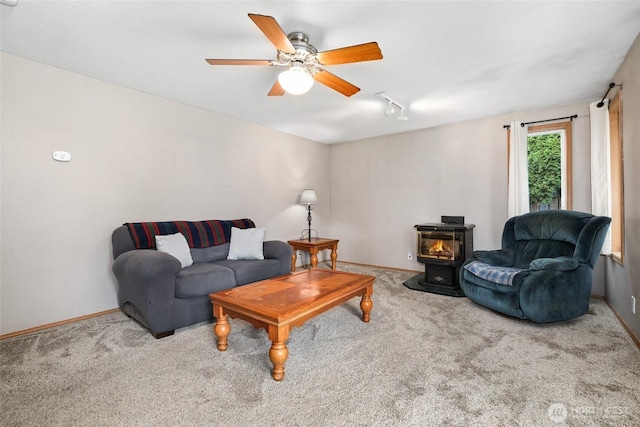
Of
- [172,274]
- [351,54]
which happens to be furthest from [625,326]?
[172,274]

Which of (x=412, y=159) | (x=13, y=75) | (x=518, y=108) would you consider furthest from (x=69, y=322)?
(x=518, y=108)

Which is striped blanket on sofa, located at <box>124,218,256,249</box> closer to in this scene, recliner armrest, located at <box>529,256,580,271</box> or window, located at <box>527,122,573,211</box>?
recliner armrest, located at <box>529,256,580,271</box>

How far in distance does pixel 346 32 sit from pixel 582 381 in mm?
2701

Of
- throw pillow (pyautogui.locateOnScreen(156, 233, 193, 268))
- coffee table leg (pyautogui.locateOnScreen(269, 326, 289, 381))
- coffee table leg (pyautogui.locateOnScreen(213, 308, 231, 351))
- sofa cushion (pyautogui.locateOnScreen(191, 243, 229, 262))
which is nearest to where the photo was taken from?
coffee table leg (pyautogui.locateOnScreen(269, 326, 289, 381))

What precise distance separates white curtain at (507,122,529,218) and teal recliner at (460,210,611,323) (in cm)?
43

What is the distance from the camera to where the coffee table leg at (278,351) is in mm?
1826

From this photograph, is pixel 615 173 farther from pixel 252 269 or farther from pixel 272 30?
pixel 252 269

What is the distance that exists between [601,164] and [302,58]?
10.6 feet

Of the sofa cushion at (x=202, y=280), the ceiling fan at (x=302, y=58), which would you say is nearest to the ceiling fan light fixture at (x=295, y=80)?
the ceiling fan at (x=302, y=58)

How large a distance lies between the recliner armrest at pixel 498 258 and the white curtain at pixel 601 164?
0.83m

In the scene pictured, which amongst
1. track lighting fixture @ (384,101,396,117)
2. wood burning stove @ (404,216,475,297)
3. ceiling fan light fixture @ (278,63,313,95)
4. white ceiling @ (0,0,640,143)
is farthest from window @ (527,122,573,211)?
ceiling fan light fixture @ (278,63,313,95)

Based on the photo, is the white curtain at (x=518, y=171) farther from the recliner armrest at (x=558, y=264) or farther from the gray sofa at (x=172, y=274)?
the gray sofa at (x=172, y=274)

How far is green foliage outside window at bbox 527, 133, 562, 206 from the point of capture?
3.85 meters

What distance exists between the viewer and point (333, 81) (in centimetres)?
241
